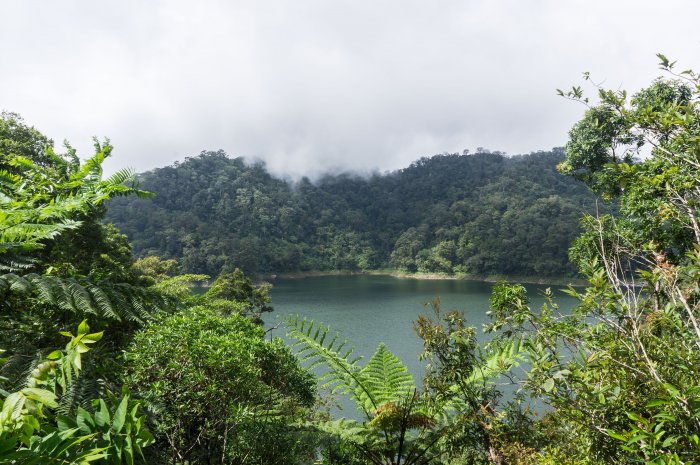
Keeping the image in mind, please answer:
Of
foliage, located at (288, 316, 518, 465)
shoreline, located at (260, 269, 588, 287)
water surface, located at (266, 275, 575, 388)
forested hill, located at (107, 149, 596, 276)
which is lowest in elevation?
water surface, located at (266, 275, 575, 388)

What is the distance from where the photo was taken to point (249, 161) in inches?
3250

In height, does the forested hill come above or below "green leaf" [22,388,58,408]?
above

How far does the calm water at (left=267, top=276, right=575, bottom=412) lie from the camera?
18.4 m

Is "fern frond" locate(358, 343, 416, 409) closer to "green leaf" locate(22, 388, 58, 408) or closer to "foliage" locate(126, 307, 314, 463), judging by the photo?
"foliage" locate(126, 307, 314, 463)

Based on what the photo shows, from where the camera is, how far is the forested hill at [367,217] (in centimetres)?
4222

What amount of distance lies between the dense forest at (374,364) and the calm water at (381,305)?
8.70 metres

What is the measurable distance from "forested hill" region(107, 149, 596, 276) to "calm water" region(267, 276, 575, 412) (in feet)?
16.6

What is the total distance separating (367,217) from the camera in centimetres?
7012

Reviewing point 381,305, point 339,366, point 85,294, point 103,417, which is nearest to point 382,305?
point 381,305

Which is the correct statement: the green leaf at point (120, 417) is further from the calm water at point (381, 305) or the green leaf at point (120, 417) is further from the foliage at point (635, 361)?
the calm water at point (381, 305)

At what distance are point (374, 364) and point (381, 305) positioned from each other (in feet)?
82.4

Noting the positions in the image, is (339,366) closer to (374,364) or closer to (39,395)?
(374,364)

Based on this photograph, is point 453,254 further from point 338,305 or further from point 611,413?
point 611,413

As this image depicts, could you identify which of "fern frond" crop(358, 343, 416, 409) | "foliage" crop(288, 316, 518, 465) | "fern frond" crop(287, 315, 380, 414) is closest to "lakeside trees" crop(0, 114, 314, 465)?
"fern frond" crop(287, 315, 380, 414)
